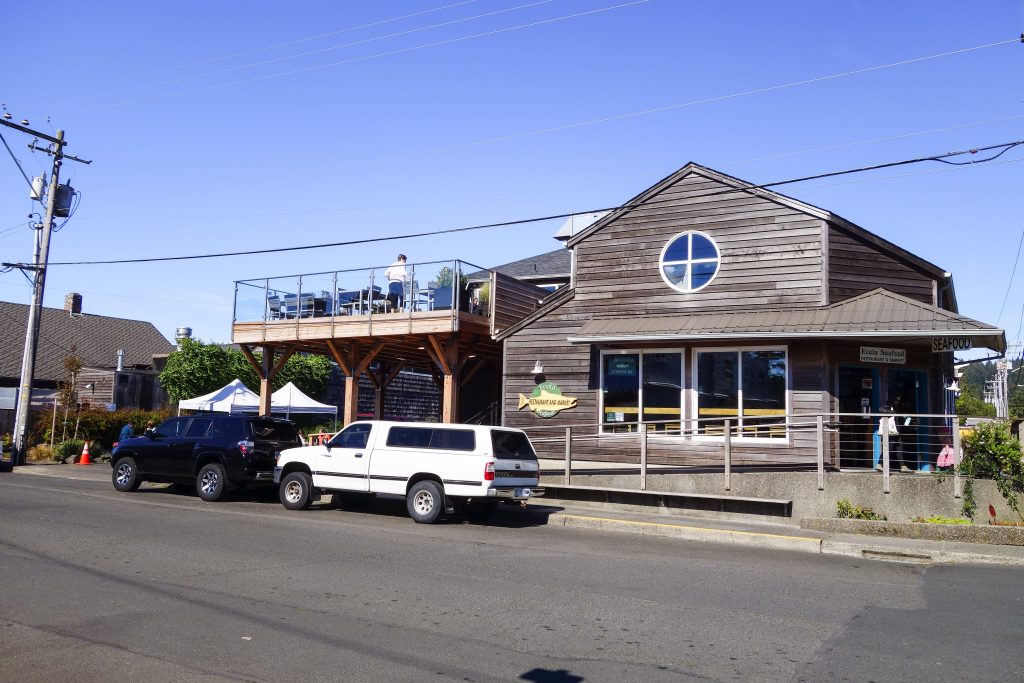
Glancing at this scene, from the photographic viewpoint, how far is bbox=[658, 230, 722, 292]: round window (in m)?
17.9

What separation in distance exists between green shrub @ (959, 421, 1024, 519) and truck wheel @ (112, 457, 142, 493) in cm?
1595

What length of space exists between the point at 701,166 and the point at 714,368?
4433 mm

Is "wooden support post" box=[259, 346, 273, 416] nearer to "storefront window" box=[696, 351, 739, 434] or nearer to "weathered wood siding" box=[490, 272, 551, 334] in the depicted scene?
"weathered wood siding" box=[490, 272, 551, 334]

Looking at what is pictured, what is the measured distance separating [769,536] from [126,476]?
13290mm

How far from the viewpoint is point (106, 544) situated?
10688 mm

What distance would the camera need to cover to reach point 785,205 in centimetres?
1703

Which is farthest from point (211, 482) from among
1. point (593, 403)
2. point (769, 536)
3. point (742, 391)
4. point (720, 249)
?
point (720, 249)

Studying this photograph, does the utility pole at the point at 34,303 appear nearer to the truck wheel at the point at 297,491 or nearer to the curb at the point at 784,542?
the truck wheel at the point at 297,491

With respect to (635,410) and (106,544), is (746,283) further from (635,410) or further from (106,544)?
A: (106,544)

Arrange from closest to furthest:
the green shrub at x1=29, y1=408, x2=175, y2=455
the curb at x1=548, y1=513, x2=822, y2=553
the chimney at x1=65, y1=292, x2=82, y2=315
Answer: the curb at x1=548, y1=513, x2=822, y2=553 < the green shrub at x1=29, y1=408, x2=175, y2=455 < the chimney at x1=65, y1=292, x2=82, y2=315

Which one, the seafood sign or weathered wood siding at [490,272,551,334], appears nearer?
the seafood sign

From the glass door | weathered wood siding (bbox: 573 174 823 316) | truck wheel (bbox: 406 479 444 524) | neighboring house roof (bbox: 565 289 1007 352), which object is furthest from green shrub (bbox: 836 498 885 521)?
truck wheel (bbox: 406 479 444 524)

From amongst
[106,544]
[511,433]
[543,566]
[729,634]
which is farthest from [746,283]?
[106,544]

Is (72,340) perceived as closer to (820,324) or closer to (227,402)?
(227,402)
